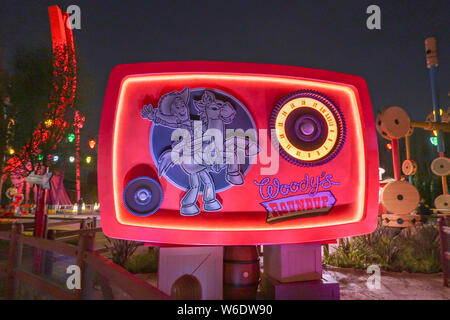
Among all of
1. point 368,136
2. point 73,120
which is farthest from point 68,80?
point 368,136

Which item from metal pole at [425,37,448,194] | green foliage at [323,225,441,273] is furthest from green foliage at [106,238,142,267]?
metal pole at [425,37,448,194]

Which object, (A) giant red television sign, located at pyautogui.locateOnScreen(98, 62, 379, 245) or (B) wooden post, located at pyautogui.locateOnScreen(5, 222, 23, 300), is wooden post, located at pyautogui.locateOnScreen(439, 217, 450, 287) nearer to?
(A) giant red television sign, located at pyautogui.locateOnScreen(98, 62, 379, 245)

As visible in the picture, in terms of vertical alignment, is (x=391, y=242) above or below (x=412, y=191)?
below

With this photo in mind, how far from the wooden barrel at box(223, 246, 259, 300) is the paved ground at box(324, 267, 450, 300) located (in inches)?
88.8

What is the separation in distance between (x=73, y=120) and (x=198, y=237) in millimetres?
14175

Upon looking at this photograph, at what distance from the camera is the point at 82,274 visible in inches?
137

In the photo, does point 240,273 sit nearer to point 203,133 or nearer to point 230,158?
point 230,158

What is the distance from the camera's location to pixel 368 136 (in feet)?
14.9

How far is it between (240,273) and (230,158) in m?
1.67

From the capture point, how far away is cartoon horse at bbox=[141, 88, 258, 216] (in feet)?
13.6

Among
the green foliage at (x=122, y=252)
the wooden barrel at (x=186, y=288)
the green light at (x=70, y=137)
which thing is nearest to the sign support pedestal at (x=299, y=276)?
the wooden barrel at (x=186, y=288)

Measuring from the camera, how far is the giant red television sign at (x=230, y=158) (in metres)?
4.14

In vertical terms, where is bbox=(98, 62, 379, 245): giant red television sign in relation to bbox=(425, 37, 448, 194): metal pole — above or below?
below
